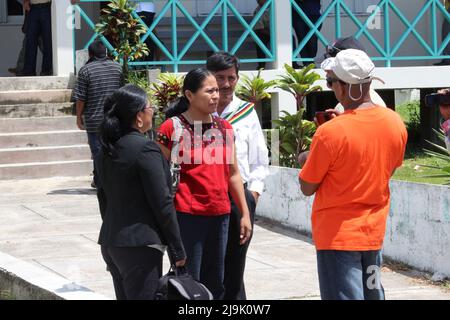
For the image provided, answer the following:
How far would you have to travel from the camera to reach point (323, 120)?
5.07 metres

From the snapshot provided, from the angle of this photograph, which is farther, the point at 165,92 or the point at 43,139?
the point at 43,139

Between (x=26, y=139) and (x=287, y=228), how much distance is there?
4.30 meters

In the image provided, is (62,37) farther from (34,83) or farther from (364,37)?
(364,37)

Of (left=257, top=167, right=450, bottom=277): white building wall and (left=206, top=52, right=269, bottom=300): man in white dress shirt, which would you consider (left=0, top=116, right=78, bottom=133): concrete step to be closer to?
(left=257, top=167, right=450, bottom=277): white building wall

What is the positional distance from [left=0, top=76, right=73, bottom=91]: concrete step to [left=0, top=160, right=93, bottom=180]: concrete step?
49.5 inches

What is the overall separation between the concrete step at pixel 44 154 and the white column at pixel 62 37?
1.18m

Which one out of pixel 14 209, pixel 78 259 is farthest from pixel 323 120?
pixel 14 209

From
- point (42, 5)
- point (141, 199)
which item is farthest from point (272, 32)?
point (141, 199)

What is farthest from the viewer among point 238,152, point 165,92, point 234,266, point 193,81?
point 165,92

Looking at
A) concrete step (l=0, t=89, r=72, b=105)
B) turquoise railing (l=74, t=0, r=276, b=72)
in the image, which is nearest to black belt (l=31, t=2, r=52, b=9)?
turquoise railing (l=74, t=0, r=276, b=72)

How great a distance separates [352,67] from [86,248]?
4479mm

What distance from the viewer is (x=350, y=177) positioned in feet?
16.0

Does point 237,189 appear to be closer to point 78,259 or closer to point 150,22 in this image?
point 78,259
